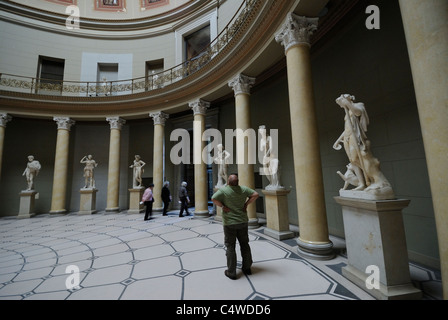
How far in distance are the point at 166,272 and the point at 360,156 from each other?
11.3 ft

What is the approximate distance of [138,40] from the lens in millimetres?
13352

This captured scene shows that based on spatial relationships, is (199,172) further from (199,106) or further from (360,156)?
(360,156)

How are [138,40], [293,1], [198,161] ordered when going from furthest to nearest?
[138,40], [198,161], [293,1]

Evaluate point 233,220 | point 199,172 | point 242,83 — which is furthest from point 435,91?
point 199,172

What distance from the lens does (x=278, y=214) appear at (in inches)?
204

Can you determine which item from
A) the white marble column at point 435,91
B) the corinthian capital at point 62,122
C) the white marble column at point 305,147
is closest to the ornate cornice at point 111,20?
the corinthian capital at point 62,122

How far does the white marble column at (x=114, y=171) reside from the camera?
10773mm

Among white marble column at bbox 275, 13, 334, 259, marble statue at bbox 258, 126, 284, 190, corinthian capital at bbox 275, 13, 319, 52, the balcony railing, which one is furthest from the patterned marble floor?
the balcony railing

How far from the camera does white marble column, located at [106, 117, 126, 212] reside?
10773 millimetres

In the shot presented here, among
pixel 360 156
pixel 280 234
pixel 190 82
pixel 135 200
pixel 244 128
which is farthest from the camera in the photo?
pixel 135 200

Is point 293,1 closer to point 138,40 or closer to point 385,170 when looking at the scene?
point 385,170

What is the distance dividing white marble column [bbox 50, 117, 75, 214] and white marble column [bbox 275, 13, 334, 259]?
39.4 ft

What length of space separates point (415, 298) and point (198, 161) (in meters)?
7.43
